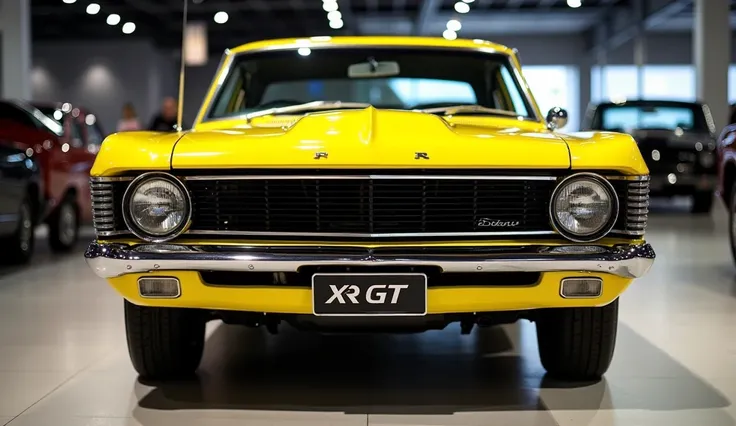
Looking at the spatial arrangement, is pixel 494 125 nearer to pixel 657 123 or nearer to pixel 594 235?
pixel 594 235

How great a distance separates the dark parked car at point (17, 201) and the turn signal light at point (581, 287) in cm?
534

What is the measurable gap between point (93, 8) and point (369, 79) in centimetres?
1765

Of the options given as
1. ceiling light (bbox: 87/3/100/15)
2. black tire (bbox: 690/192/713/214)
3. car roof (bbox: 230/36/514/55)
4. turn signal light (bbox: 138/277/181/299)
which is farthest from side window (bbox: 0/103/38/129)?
ceiling light (bbox: 87/3/100/15)

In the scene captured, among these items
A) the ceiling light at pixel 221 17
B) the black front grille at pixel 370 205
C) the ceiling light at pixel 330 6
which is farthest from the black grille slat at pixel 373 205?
the ceiling light at pixel 221 17

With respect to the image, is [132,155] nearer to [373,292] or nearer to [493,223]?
[373,292]

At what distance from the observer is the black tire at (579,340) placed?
3.46 m

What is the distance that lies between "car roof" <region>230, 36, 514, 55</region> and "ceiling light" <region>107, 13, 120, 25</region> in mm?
18835

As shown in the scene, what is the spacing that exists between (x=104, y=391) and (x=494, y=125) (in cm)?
206

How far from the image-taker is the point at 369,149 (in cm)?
304

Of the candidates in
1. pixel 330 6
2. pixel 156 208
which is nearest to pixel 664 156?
pixel 156 208

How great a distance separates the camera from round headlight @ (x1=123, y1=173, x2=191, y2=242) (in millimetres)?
3119

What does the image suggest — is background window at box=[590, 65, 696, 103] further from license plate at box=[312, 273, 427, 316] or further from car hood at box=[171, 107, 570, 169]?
license plate at box=[312, 273, 427, 316]

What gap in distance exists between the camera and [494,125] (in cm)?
404

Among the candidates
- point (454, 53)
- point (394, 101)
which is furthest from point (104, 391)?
point (454, 53)
